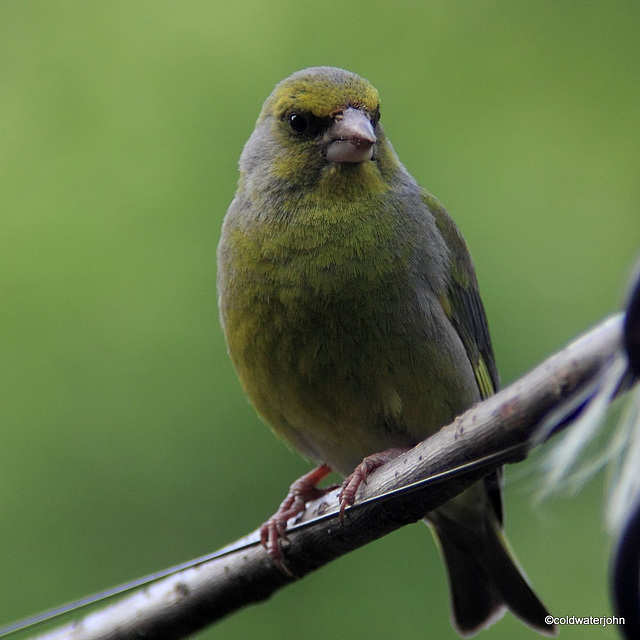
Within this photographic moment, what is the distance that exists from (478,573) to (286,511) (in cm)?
94

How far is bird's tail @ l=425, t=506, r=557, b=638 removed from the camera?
400 cm

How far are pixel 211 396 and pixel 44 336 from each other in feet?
3.44

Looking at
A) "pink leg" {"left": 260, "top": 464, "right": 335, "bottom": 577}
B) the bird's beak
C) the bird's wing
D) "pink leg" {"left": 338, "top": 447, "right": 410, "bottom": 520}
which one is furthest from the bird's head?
"pink leg" {"left": 260, "top": 464, "right": 335, "bottom": 577}

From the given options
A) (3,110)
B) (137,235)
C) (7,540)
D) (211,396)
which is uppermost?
(3,110)

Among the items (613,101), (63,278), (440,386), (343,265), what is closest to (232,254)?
(343,265)

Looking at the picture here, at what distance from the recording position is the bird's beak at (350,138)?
355 centimetres

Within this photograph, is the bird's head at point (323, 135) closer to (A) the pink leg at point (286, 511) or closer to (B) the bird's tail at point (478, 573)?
(A) the pink leg at point (286, 511)

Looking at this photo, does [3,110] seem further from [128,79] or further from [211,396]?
[211,396]

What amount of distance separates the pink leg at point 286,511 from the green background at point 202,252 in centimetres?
156

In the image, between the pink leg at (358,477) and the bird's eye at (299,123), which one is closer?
the pink leg at (358,477)

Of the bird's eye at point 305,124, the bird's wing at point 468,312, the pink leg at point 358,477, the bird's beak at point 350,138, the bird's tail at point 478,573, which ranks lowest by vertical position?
the bird's tail at point 478,573

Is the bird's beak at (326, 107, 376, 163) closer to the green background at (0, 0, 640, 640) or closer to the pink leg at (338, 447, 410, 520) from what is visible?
the pink leg at (338, 447, 410, 520)

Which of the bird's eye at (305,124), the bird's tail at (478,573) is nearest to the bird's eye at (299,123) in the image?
the bird's eye at (305,124)

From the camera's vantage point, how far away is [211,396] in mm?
5719
